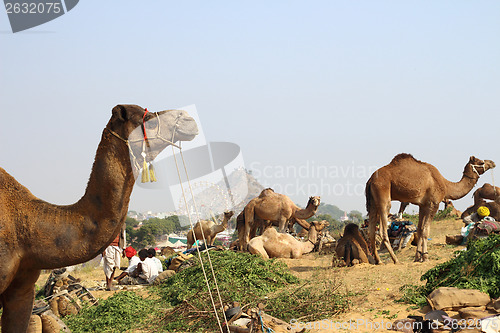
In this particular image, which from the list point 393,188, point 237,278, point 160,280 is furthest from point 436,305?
point 160,280

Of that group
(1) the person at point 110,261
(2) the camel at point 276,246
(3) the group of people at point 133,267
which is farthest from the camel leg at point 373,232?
(1) the person at point 110,261

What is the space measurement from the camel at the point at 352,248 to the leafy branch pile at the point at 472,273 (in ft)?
13.9

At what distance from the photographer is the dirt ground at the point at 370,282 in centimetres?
797

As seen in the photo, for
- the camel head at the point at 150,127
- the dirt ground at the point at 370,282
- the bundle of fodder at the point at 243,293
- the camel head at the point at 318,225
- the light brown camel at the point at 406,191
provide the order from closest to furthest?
the camel head at the point at 150,127
the dirt ground at the point at 370,282
the bundle of fodder at the point at 243,293
the light brown camel at the point at 406,191
the camel head at the point at 318,225

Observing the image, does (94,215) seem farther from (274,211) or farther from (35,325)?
(274,211)

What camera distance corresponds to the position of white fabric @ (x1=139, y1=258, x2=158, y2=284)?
1366cm

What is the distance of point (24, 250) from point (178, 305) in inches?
227

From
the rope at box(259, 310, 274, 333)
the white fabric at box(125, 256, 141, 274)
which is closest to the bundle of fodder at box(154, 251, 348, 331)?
the rope at box(259, 310, 274, 333)

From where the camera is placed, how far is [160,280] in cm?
1331

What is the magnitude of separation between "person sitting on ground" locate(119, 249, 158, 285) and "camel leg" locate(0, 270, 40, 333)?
8.60 m

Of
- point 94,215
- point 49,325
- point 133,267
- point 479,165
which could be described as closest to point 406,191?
point 479,165

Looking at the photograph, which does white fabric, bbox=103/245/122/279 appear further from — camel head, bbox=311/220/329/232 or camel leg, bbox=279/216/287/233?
camel head, bbox=311/220/329/232

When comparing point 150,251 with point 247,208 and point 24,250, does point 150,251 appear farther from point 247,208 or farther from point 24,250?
point 24,250

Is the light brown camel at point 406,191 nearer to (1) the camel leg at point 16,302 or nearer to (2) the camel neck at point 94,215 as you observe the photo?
(2) the camel neck at point 94,215
